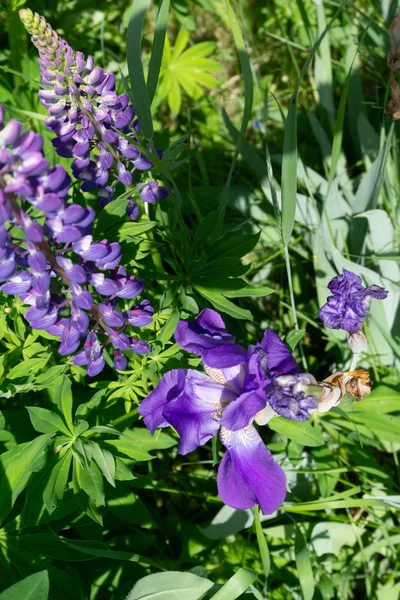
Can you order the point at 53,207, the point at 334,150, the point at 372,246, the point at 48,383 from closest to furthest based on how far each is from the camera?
the point at 53,207 → the point at 48,383 → the point at 334,150 → the point at 372,246

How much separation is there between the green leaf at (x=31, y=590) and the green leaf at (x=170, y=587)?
0.36 meters

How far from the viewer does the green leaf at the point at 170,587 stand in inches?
67.8

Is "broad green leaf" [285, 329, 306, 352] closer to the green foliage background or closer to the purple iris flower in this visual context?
the green foliage background

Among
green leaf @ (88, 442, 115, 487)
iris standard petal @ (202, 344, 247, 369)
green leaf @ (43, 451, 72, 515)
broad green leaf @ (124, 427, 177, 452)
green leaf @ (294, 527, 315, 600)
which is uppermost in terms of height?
iris standard petal @ (202, 344, 247, 369)

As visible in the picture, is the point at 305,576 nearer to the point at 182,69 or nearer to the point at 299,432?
the point at 299,432

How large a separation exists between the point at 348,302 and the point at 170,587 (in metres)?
0.95

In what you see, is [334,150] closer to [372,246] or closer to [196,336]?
[372,246]

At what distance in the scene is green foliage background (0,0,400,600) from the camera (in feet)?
6.25

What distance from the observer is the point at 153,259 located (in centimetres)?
246

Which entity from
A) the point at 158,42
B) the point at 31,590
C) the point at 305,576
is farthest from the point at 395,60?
the point at 31,590


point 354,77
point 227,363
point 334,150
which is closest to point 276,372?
point 227,363

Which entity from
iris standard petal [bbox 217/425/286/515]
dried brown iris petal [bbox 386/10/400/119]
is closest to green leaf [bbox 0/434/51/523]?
iris standard petal [bbox 217/425/286/515]

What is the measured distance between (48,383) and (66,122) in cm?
79

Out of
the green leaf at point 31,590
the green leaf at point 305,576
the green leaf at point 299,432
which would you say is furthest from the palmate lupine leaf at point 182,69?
the green leaf at point 31,590
